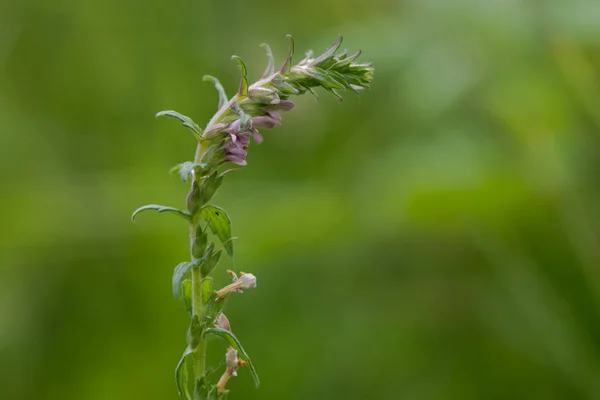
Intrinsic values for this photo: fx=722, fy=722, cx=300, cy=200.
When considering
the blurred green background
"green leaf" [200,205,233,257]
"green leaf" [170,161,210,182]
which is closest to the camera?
"green leaf" [170,161,210,182]

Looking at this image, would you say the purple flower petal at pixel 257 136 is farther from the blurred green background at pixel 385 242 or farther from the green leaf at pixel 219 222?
the blurred green background at pixel 385 242

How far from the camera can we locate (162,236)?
7.94 feet

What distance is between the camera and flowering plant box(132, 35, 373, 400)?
2.56 feet

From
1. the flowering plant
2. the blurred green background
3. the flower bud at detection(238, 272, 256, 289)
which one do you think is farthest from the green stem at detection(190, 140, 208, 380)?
the blurred green background

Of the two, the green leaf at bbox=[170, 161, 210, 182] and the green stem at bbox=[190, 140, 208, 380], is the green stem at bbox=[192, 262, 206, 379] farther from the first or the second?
the green leaf at bbox=[170, 161, 210, 182]

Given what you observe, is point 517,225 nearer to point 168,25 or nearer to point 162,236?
point 162,236

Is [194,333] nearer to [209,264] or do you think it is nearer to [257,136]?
[209,264]

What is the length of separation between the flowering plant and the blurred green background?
1.20 m

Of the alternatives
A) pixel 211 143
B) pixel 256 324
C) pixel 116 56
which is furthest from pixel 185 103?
pixel 211 143

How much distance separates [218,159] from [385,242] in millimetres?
1645

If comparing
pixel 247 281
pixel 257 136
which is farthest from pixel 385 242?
pixel 257 136

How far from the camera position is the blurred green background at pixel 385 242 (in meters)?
2.10

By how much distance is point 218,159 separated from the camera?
32.4 inches

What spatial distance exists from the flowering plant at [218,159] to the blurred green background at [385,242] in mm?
1199
